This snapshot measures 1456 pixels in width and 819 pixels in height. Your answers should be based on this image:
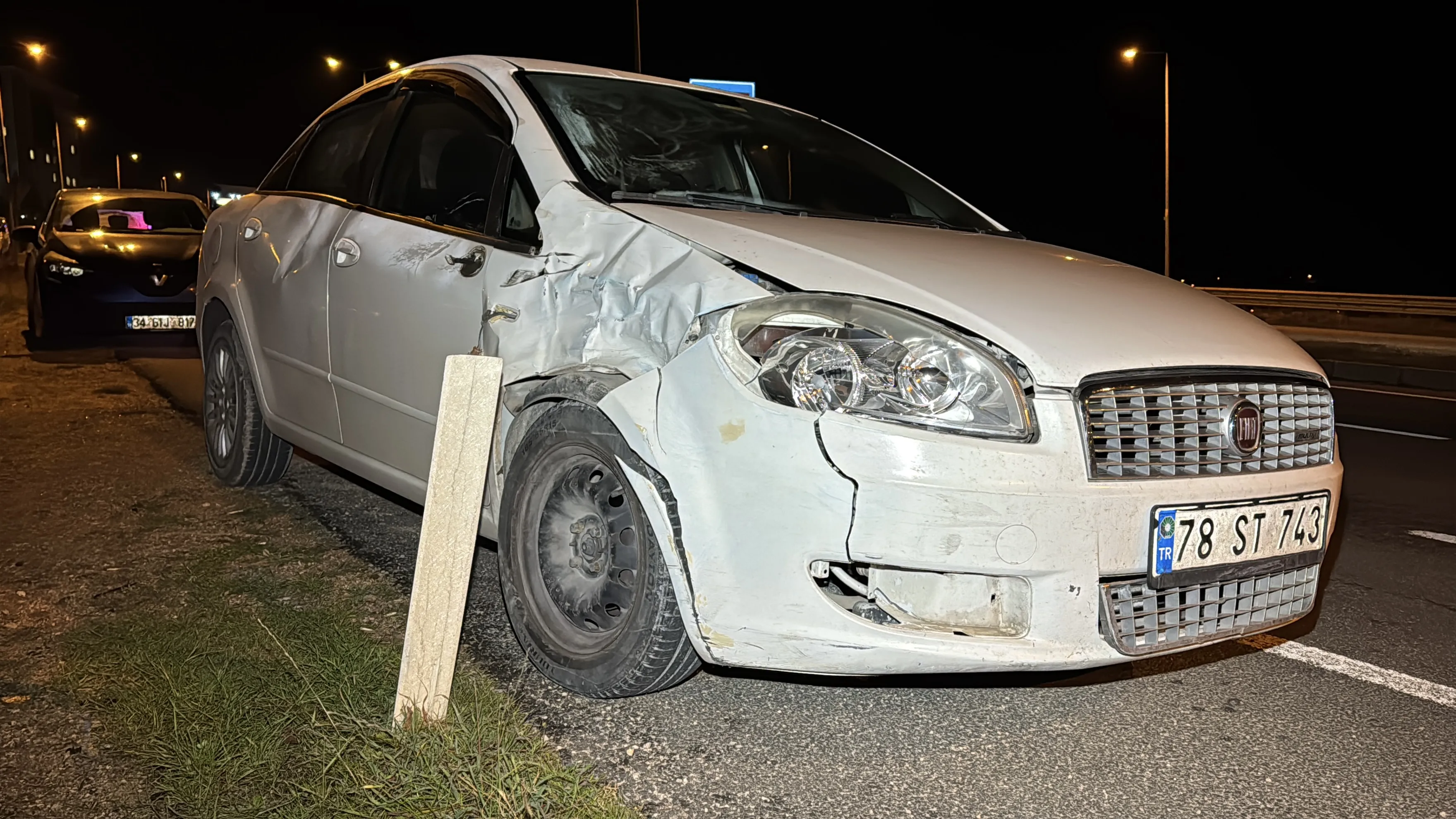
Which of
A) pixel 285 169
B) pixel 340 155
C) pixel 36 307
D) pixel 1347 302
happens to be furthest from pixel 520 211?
pixel 1347 302

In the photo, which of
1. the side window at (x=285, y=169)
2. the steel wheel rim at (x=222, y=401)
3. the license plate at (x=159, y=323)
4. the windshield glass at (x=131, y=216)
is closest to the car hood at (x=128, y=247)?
the windshield glass at (x=131, y=216)

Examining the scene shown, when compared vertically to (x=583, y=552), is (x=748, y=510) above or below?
above

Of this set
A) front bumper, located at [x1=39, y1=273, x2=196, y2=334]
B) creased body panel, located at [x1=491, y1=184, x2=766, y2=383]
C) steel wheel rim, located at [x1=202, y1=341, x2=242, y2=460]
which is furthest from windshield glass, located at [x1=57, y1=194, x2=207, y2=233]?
creased body panel, located at [x1=491, y1=184, x2=766, y2=383]

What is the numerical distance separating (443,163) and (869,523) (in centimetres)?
206

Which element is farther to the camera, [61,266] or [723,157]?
[61,266]

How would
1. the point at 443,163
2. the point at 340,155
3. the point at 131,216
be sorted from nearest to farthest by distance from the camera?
1. the point at 443,163
2. the point at 340,155
3. the point at 131,216

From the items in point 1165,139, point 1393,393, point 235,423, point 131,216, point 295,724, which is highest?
point 1165,139

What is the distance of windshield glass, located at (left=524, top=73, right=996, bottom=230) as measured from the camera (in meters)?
3.65

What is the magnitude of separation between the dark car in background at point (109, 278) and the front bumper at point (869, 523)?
974 cm

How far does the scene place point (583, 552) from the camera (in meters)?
3.16

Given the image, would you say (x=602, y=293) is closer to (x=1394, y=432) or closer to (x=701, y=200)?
(x=701, y=200)

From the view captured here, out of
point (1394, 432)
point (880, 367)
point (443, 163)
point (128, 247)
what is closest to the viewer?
point (880, 367)

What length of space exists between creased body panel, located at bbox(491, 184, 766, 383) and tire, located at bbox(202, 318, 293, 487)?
2.27 metres

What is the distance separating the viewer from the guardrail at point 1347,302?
2005 cm
